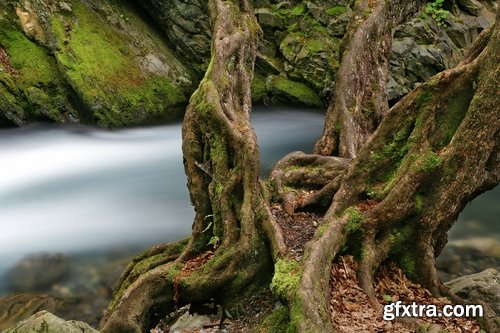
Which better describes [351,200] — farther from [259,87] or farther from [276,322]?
[259,87]

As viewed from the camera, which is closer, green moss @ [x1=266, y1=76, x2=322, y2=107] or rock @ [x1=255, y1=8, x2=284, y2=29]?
green moss @ [x1=266, y1=76, x2=322, y2=107]

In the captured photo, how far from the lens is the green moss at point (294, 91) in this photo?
16812mm

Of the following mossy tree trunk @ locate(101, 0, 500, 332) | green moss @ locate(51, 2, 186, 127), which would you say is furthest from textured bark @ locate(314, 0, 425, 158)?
green moss @ locate(51, 2, 186, 127)

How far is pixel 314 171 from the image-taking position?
7.41 m

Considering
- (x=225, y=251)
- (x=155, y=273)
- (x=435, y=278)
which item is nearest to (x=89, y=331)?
(x=155, y=273)

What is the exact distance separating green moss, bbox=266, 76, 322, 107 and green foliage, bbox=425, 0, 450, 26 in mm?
5006

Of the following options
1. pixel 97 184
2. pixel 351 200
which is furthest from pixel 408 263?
pixel 97 184

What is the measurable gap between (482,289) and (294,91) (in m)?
11.6

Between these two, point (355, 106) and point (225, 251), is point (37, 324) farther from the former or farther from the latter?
point (355, 106)

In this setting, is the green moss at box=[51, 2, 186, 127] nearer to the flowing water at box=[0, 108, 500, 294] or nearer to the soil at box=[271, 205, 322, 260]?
the flowing water at box=[0, 108, 500, 294]

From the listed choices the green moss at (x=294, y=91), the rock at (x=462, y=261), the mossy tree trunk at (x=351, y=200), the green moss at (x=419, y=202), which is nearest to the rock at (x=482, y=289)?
the mossy tree trunk at (x=351, y=200)

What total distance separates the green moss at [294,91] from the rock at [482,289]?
36.2ft

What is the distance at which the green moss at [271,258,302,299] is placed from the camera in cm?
441

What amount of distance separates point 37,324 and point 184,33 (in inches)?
553
